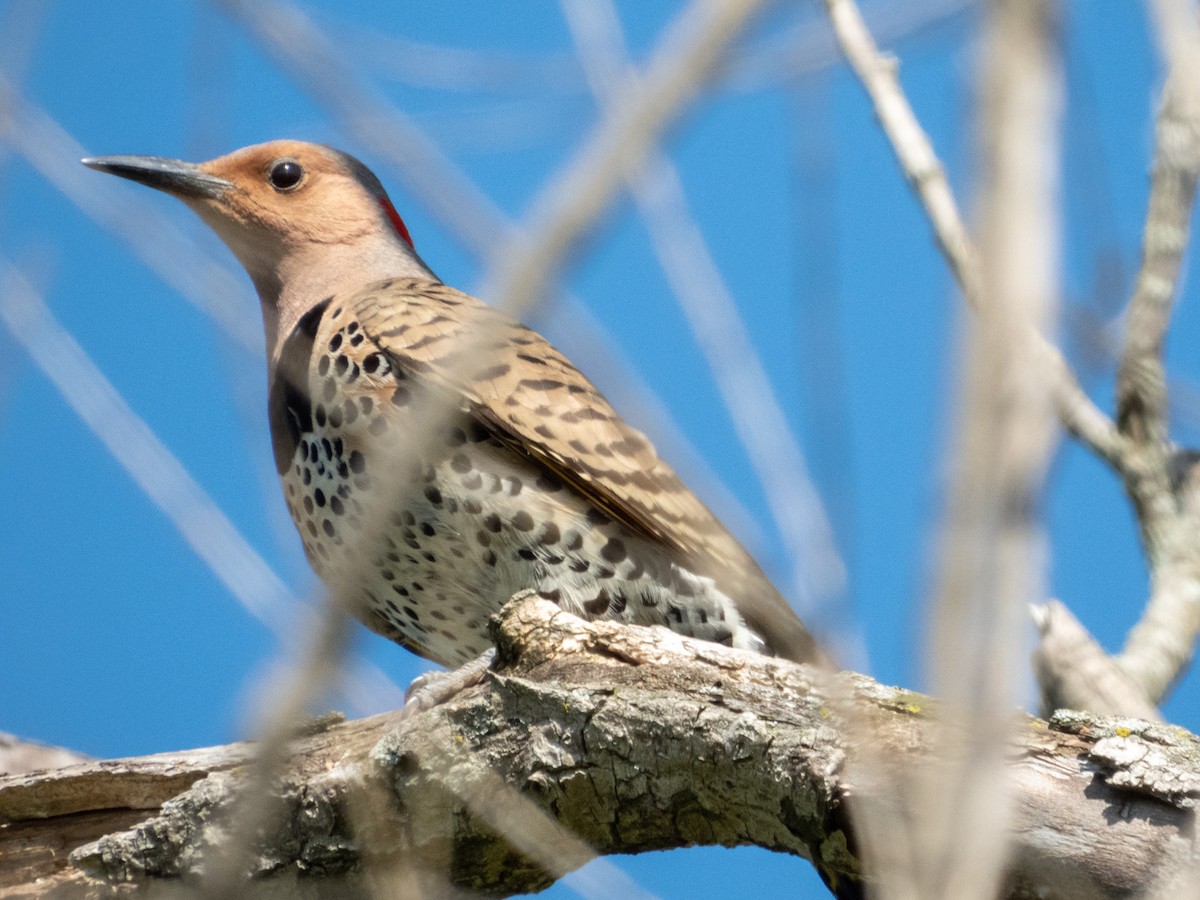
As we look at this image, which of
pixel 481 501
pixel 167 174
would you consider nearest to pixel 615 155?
pixel 481 501

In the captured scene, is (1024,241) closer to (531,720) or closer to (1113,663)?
(531,720)

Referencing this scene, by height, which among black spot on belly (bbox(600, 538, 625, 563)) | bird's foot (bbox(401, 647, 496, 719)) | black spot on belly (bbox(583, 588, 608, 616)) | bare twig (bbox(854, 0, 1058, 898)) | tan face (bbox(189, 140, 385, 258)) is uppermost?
tan face (bbox(189, 140, 385, 258))

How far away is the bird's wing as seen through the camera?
4.62 m

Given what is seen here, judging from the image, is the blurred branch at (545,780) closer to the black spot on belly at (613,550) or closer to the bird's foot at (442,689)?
the bird's foot at (442,689)

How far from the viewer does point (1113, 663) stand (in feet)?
15.1

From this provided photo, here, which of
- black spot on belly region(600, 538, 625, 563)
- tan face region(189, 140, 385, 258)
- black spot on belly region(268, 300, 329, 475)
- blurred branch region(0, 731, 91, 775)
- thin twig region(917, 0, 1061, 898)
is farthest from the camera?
tan face region(189, 140, 385, 258)

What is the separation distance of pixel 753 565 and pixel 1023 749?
5.87 feet

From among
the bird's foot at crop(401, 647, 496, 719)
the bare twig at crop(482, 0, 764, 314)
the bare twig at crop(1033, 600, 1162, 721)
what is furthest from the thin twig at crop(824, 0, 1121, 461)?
the bare twig at crop(482, 0, 764, 314)

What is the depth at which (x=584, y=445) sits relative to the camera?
486 centimetres

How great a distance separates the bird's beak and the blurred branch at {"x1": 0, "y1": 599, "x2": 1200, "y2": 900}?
271 cm

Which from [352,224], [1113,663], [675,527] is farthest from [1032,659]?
[352,224]

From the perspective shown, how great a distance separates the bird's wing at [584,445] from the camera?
4.62 metres

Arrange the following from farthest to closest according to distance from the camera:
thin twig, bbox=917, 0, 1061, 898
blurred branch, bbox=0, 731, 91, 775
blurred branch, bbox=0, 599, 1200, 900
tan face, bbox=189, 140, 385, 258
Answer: tan face, bbox=189, 140, 385, 258 → blurred branch, bbox=0, 731, 91, 775 → blurred branch, bbox=0, 599, 1200, 900 → thin twig, bbox=917, 0, 1061, 898

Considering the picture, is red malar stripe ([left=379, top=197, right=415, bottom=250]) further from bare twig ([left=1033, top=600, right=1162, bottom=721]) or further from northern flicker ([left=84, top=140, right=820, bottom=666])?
bare twig ([left=1033, top=600, right=1162, bottom=721])
